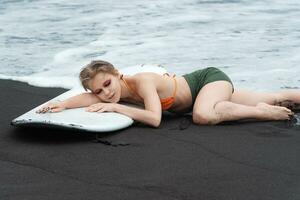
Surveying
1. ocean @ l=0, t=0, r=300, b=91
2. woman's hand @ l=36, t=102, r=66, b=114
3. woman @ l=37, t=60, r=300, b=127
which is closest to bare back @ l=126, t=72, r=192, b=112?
woman @ l=37, t=60, r=300, b=127

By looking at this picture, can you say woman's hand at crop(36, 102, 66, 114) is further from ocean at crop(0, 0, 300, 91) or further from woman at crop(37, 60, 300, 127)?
ocean at crop(0, 0, 300, 91)

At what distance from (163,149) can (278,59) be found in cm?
365

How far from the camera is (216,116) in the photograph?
431 centimetres

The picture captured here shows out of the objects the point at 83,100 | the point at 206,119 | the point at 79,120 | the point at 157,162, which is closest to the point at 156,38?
the point at 83,100

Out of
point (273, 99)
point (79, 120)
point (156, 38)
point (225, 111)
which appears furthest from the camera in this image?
point (156, 38)

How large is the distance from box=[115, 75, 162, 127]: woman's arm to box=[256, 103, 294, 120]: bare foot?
808 millimetres

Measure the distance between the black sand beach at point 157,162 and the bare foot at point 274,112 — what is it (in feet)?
0.21

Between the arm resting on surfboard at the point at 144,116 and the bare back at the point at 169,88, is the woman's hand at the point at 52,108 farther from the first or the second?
the bare back at the point at 169,88

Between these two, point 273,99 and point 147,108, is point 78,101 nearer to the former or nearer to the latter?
point 147,108

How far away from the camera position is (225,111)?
171 inches

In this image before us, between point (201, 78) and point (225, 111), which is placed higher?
point (201, 78)

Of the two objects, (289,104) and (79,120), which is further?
(289,104)

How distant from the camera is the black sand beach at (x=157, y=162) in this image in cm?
312

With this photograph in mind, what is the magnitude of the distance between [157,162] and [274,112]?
128cm
